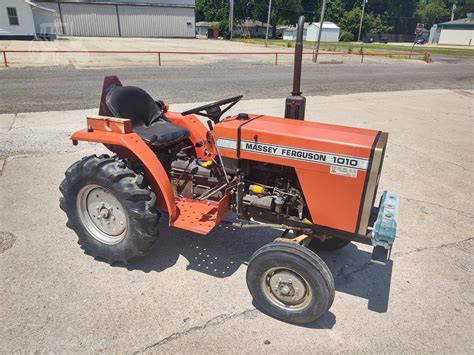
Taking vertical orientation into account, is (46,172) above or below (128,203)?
below

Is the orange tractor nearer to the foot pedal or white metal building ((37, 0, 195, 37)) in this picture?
the foot pedal

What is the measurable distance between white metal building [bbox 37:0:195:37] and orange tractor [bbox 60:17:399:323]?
4416 centimetres

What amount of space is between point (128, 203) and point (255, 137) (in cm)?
106

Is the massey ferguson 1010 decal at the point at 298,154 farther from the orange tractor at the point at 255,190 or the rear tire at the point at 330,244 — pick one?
the rear tire at the point at 330,244

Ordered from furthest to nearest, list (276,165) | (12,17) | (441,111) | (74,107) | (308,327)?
(12,17), (441,111), (74,107), (276,165), (308,327)

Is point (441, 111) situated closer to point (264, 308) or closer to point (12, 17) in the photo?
point (264, 308)

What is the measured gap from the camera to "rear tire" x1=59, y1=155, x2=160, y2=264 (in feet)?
9.34

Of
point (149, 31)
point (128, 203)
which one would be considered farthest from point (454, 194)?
point (149, 31)

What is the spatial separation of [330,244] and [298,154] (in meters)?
1.12

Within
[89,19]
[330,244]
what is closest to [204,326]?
[330,244]

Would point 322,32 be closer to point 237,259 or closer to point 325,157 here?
point 237,259

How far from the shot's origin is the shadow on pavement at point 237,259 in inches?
117

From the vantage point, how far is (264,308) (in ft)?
8.57

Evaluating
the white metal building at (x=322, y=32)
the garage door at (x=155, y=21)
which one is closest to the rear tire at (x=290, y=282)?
the garage door at (x=155, y=21)
